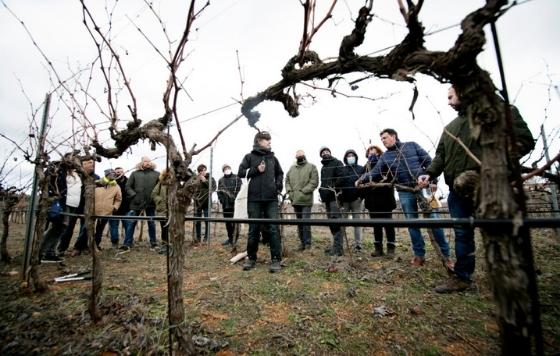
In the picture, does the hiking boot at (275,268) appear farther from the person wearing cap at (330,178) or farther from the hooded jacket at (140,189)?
the hooded jacket at (140,189)

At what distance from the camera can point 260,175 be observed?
4.42m

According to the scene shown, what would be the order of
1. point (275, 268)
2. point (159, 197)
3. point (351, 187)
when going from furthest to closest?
point (159, 197)
point (351, 187)
point (275, 268)

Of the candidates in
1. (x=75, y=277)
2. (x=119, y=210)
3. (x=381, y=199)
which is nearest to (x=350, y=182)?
(x=381, y=199)

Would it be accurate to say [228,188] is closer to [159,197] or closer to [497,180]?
[159,197]

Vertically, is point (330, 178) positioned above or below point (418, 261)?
above

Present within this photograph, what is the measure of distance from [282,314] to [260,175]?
2.29 meters

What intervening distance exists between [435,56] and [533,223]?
0.69 m

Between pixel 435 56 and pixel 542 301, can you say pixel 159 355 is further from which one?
pixel 542 301

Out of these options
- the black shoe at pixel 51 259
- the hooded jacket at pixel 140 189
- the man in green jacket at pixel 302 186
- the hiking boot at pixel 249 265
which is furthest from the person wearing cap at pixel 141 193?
the man in green jacket at pixel 302 186

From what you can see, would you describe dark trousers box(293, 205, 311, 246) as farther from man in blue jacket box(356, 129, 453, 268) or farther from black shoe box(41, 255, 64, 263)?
black shoe box(41, 255, 64, 263)

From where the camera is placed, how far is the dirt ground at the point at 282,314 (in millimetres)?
2047

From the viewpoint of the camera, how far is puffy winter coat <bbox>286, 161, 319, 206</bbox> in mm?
5543

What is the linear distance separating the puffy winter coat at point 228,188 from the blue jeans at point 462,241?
17.9 feet

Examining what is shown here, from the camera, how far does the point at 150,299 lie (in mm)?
2945
